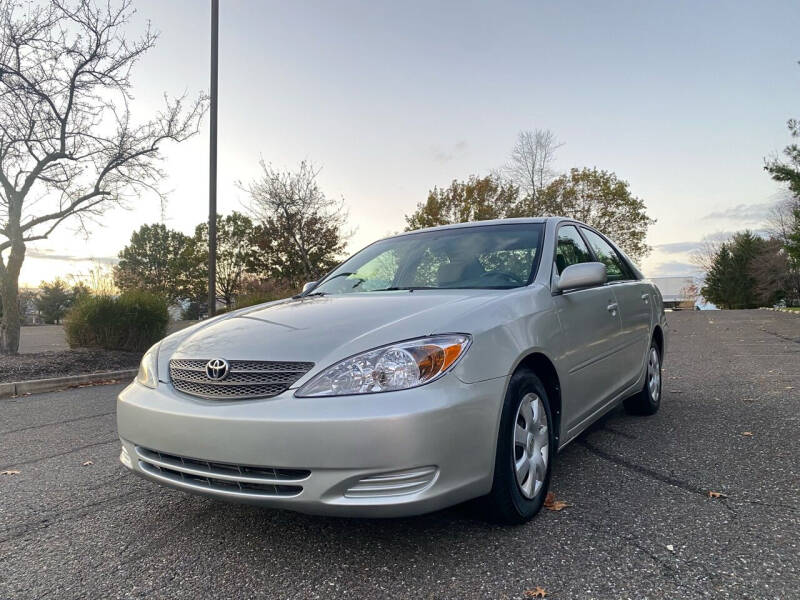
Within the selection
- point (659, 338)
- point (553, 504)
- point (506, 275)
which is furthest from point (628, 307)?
point (553, 504)

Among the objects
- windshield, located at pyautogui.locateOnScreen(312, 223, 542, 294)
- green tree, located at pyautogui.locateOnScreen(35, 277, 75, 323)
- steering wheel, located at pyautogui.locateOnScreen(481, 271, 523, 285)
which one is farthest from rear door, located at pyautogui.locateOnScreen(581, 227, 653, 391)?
green tree, located at pyautogui.locateOnScreen(35, 277, 75, 323)

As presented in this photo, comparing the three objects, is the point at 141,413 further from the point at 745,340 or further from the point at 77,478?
the point at 745,340

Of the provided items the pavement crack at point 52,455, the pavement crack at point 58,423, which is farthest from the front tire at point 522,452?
the pavement crack at point 58,423

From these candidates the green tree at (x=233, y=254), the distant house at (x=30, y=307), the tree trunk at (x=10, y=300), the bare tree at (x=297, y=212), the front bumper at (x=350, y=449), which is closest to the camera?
the front bumper at (x=350, y=449)

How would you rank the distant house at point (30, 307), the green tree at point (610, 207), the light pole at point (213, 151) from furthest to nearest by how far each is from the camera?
the distant house at point (30, 307), the green tree at point (610, 207), the light pole at point (213, 151)

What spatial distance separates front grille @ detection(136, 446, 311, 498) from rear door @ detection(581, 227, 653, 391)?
2.76 m

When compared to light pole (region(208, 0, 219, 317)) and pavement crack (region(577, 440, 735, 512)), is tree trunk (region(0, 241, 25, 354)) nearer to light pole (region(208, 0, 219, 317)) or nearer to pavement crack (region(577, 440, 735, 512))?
light pole (region(208, 0, 219, 317))

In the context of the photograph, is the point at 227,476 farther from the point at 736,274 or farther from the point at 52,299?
the point at 736,274

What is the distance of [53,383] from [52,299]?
40.7 meters

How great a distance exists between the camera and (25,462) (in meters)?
4.12

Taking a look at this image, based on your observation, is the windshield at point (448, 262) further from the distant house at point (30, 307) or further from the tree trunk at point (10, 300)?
the distant house at point (30, 307)

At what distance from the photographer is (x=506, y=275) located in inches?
127

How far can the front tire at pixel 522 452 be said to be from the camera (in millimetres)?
2428

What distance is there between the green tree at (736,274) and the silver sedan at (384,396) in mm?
60863
